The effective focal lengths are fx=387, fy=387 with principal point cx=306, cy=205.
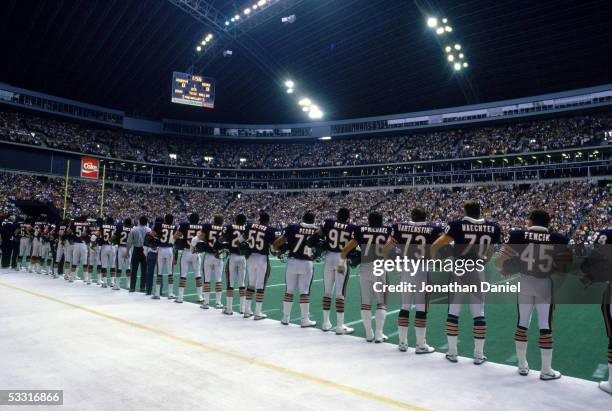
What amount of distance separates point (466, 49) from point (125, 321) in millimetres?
34174

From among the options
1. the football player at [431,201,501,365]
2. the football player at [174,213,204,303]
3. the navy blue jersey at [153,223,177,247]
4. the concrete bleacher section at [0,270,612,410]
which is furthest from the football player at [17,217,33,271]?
the football player at [431,201,501,365]

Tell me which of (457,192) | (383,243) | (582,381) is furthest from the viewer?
(457,192)

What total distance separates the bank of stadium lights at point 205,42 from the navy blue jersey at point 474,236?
1265 inches

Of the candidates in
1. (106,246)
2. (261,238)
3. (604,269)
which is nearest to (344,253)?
(261,238)

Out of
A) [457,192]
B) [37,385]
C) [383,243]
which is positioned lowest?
[37,385]

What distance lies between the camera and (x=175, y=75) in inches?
1490

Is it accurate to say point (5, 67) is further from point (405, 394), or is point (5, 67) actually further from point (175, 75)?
point (405, 394)

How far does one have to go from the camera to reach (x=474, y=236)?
245 inches

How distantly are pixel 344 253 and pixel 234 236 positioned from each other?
316 cm

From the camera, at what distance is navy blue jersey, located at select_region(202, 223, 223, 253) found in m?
10.0

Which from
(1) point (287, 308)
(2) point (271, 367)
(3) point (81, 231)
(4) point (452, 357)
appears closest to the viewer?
(2) point (271, 367)

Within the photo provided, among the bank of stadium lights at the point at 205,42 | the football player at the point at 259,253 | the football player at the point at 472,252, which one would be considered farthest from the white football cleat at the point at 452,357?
the bank of stadium lights at the point at 205,42

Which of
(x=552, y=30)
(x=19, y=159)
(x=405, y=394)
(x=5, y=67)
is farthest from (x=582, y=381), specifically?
(x=19, y=159)

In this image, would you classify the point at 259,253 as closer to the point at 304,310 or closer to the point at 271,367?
the point at 304,310
